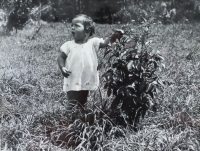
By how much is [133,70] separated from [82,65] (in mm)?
525

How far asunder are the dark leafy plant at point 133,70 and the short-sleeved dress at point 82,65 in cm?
20

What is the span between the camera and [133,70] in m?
3.17

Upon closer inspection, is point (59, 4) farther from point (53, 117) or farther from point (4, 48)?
point (53, 117)

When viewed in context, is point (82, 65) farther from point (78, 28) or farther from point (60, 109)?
point (60, 109)

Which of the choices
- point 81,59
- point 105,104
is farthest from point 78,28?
point 105,104

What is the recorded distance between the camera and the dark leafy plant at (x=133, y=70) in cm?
312

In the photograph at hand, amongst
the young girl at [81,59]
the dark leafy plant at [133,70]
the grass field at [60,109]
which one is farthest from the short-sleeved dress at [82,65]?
the grass field at [60,109]

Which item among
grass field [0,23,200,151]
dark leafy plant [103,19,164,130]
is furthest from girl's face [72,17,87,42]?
grass field [0,23,200,151]

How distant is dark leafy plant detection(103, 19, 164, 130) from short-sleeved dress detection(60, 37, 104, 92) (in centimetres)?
20

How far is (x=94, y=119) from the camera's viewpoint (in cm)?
343

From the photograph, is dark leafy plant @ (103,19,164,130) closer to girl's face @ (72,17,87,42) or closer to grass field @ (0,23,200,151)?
grass field @ (0,23,200,151)

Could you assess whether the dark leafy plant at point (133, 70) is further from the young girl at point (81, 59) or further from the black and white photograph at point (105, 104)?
the young girl at point (81, 59)

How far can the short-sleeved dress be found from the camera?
3291 mm

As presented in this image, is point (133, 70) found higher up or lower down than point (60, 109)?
higher up
